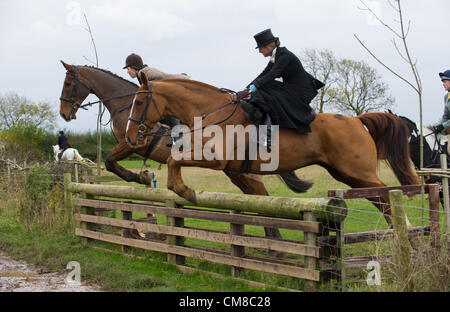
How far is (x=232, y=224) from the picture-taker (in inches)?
207

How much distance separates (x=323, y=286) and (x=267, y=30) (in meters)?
3.22

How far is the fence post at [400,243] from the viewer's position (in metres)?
3.80

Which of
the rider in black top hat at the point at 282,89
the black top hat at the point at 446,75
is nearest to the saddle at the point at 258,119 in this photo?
the rider in black top hat at the point at 282,89

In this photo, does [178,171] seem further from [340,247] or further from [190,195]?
[340,247]

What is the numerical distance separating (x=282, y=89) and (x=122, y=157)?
9.34ft

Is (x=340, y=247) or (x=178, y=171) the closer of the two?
(x=340, y=247)

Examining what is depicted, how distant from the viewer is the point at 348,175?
5.88 m

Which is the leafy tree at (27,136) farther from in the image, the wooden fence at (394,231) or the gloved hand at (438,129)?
the wooden fence at (394,231)

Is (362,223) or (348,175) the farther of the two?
(362,223)

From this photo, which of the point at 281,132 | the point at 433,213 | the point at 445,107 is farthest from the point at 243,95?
the point at 445,107

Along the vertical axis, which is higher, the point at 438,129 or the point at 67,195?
the point at 438,129
